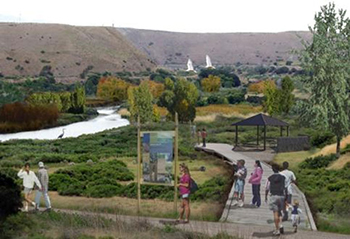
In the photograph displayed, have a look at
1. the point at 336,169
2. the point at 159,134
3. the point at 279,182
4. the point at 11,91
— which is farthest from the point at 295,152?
the point at 11,91

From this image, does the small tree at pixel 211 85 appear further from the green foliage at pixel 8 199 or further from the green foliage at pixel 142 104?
the green foliage at pixel 8 199

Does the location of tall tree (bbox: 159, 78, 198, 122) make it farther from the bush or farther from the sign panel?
the sign panel

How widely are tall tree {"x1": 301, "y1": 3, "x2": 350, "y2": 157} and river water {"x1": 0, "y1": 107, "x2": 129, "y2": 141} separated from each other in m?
32.2

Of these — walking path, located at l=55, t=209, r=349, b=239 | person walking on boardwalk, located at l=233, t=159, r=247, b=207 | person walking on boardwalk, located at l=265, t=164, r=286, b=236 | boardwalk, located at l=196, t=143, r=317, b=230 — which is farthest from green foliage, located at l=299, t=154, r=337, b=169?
person walking on boardwalk, located at l=265, t=164, r=286, b=236

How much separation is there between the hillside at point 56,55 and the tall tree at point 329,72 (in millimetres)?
127991

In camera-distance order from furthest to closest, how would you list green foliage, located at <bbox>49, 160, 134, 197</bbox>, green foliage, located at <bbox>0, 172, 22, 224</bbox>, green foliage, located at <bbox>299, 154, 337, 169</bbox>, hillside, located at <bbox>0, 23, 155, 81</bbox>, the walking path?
hillside, located at <bbox>0, 23, 155, 81</bbox>, green foliage, located at <bbox>299, 154, 337, 169</bbox>, green foliage, located at <bbox>49, 160, 134, 197</bbox>, green foliage, located at <bbox>0, 172, 22, 224</bbox>, the walking path

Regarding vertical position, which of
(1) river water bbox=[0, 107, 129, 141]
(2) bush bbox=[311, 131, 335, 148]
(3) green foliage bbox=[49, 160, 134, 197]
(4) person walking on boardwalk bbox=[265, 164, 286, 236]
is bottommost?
(1) river water bbox=[0, 107, 129, 141]

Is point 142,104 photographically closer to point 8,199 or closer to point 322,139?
point 322,139

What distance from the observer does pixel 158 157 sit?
1808cm

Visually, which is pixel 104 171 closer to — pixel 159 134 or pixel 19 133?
pixel 159 134

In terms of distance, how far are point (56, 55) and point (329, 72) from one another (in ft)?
487

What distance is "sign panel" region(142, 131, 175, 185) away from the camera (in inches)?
708

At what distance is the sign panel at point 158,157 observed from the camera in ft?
59.0

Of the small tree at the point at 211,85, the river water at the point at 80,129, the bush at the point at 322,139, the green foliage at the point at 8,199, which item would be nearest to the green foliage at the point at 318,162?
the bush at the point at 322,139
